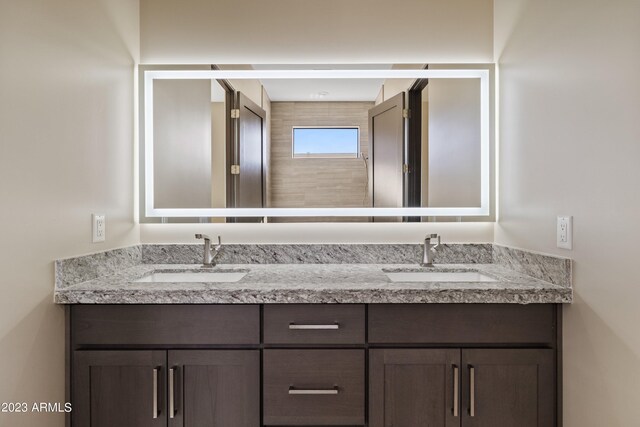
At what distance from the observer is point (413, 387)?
1221 millimetres

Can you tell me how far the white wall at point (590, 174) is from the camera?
38.5 inches

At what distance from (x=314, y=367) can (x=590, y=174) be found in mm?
1042

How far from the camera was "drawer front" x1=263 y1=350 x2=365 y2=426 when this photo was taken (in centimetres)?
122

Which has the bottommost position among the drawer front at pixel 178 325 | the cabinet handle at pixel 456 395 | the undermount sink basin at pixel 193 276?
the cabinet handle at pixel 456 395

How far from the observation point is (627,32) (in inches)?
38.4

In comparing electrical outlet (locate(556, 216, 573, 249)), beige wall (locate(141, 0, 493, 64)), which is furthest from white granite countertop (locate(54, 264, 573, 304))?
beige wall (locate(141, 0, 493, 64))

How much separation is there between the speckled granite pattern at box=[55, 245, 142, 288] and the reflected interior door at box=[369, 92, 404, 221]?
1123 millimetres

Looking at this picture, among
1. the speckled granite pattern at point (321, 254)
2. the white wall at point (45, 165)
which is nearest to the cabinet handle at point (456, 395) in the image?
the speckled granite pattern at point (321, 254)

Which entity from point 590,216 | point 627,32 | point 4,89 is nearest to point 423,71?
point 627,32

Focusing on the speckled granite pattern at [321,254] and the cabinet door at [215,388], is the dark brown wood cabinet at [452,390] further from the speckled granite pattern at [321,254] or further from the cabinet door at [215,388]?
the speckled granite pattern at [321,254]

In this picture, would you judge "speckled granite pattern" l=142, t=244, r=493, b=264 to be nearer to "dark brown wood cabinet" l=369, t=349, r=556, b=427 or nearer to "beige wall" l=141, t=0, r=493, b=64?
"dark brown wood cabinet" l=369, t=349, r=556, b=427

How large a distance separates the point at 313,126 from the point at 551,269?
1122mm

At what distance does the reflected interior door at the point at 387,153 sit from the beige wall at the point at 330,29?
243 mm

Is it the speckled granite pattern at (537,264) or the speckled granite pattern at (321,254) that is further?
the speckled granite pattern at (321,254)
